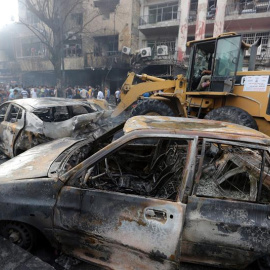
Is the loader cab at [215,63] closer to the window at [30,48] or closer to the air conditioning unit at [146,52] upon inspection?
the air conditioning unit at [146,52]

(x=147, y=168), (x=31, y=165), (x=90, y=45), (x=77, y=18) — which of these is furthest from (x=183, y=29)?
(x=31, y=165)

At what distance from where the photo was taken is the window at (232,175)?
205 cm

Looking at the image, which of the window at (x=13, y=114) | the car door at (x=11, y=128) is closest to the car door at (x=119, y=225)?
the car door at (x=11, y=128)

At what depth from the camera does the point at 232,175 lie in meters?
2.26

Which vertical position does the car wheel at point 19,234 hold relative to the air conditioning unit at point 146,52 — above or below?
below

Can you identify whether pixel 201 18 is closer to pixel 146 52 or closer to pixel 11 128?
pixel 146 52

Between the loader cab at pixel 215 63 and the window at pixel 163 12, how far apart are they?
1262 cm

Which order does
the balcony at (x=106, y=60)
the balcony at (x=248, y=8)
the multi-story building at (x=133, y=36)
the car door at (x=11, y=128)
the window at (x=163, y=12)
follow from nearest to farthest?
1. the car door at (x=11, y=128)
2. the balcony at (x=248, y=8)
3. the multi-story building at (x=133, y=36)
4. the window at (x=163, y=12)
5. the balcony at (x=106, y=60)

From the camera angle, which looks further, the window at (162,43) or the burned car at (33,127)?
the window at (162,43)

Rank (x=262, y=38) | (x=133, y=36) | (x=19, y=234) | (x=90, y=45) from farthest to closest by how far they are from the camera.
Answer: (x=90, y=45)
(x=133, y=36)
(x=262, y=38)
(x=19, y=234)

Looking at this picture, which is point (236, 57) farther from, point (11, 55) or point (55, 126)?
point (11, 55)


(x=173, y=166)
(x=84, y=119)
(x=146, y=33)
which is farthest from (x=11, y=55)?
(x=173, y=166)

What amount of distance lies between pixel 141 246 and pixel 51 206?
2.95ft

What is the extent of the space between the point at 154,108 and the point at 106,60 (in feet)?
43.7
